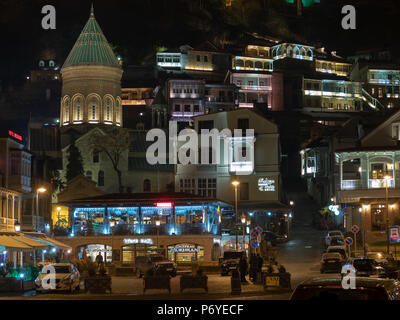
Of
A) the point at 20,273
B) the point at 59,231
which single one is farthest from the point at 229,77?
the point at 20,273

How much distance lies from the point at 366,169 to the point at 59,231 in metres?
27.6

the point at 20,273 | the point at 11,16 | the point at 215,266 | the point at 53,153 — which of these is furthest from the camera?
the point at 11,16

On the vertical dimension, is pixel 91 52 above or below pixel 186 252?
above

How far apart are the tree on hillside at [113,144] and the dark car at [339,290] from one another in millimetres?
72231

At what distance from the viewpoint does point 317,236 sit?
2591 inches

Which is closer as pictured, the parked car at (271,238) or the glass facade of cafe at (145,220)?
the glass facade of cafe at (145,220)

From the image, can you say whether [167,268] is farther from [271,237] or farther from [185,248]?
[271,237]

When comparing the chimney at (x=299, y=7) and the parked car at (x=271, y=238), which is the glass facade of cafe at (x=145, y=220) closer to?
the parked car at (x=271, y=238)

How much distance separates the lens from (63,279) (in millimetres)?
34438

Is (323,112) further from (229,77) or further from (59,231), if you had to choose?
(59,231)

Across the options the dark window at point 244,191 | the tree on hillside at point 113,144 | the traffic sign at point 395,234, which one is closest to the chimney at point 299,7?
the tree on hillside at point 113,144

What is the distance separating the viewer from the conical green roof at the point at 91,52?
307 feet

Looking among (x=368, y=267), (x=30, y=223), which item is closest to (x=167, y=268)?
(x=368, y=267)

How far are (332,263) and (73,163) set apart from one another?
153 ft
